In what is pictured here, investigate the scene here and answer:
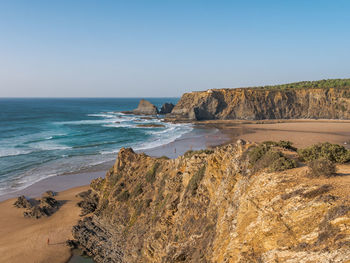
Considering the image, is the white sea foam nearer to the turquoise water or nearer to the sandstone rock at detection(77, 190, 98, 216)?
the turquoise water

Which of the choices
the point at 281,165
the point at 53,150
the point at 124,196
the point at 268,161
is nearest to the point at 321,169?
the point at 281,165

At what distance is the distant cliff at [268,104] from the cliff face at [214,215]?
69895mm

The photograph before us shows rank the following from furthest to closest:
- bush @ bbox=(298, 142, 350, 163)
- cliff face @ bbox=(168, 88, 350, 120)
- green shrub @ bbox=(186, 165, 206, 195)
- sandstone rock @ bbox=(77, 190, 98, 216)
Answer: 1. cliff face @ bbox=(168, 88, 350, 120)
2. sandstone rock @ bbox=(77, 190, 98, 216)
3. green shrub @ bbox=(186, 165, 206, 195)
4. bush @ bbox=(298, 142, 350, 163)

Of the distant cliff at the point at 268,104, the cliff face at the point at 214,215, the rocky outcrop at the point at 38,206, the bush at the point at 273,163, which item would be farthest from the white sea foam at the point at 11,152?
the distant cliff at the point at 268,104

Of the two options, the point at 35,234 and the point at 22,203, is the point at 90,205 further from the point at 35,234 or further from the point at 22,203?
the point at 22,203

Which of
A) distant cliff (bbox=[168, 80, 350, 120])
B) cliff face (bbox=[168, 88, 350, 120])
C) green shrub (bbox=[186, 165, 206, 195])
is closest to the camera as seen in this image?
green shrub (bbox=[186, 165, 206, 195])

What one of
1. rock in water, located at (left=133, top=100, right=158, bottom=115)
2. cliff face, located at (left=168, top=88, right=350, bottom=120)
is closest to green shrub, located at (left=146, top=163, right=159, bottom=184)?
cliff face, located at (left=168, top=88, right=350, bottom=120)

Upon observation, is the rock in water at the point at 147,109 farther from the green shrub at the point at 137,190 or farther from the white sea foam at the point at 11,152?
the green shrub at the point at 137,190

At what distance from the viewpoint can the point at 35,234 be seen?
18391 millimetres

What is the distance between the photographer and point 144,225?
1320cm

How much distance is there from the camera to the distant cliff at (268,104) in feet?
262

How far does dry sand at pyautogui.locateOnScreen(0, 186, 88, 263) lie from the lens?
53.0 feet

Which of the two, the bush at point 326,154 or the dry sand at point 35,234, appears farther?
the dry sand at point 35,234

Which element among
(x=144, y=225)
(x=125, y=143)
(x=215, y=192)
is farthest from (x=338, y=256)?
(x=125, y=143)
